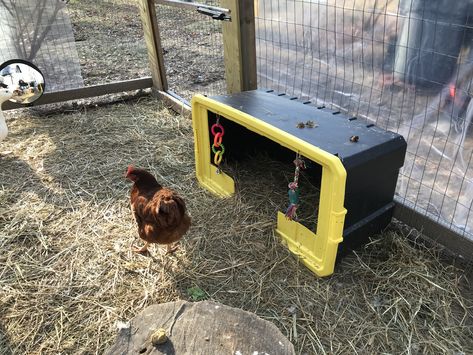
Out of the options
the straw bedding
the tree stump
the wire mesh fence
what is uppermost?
the tree stump

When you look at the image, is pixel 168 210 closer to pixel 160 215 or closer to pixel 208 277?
pixel 160 215

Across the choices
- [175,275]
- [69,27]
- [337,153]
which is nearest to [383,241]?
[337,153]

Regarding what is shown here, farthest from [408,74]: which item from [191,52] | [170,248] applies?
[191,52]

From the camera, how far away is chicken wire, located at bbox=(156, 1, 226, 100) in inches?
177

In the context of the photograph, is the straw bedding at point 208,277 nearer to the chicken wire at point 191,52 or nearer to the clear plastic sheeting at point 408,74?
the clear plastic sheeting at point 408,74

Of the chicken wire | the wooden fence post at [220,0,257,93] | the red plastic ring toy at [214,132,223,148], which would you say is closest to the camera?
the red plastic ring toy at [214,132,223,148]

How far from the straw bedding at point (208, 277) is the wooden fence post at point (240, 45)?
0.67 meters

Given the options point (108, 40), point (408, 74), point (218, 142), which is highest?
point (408, 74)

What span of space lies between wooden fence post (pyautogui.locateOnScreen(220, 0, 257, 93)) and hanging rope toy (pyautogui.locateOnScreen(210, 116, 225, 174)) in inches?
21.6

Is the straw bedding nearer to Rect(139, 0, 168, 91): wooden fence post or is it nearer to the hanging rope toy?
the hanging rope toy

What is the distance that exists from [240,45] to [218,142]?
2.58ft

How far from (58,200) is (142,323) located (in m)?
1.84

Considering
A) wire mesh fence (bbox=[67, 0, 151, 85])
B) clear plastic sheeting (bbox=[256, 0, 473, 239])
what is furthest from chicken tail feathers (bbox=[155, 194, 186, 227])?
wire mesh fence (bbox=[67, 0, 151, 85])

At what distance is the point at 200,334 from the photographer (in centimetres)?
127
